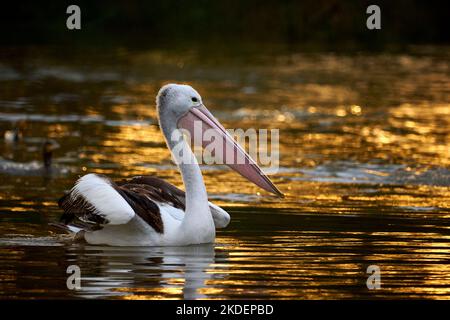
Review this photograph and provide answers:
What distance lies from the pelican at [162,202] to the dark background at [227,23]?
70.0ft

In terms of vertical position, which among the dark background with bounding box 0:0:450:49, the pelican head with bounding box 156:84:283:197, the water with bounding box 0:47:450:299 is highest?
the dark background with bounding box 0:0:450:49

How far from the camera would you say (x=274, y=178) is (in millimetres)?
11422

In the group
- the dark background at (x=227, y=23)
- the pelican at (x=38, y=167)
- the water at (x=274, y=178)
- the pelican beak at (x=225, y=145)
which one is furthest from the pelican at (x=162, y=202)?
the dark background at (x=227, y=23)

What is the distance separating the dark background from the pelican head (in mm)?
21316

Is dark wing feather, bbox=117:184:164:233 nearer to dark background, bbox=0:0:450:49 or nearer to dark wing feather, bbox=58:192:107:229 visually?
A: dark wing feather, bbox=58:192:107:229

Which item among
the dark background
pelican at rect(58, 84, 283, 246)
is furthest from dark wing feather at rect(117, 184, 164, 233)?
the dark background

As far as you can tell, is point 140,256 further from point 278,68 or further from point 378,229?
point 278,68

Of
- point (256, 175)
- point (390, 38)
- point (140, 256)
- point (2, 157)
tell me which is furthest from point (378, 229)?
point (390, 38)

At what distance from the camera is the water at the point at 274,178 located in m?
7.05

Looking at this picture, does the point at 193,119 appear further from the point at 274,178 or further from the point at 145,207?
the point at 274,178

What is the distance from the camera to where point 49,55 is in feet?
87.8

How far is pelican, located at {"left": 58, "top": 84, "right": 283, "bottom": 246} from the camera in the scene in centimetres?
778

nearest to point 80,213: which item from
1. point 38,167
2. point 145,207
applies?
point 145,207
